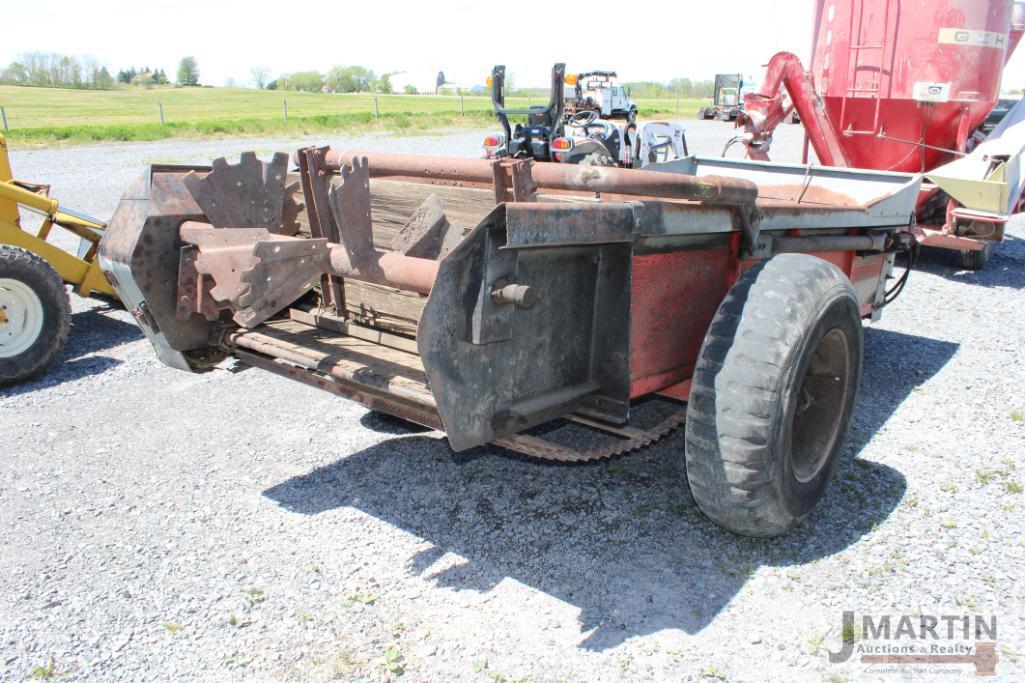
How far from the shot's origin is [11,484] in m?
3.78

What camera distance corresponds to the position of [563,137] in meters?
11.1

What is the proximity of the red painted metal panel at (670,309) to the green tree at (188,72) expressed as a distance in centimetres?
10211

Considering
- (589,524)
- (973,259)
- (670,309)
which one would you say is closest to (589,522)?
(589,524)

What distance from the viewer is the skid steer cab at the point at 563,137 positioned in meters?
11.1

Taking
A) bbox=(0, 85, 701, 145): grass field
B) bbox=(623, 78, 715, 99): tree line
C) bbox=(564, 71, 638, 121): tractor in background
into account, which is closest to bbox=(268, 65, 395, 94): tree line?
bbox=(623, 78, 715, 99): tree line

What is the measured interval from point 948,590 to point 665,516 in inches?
41.9

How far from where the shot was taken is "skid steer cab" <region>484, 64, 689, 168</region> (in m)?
11.1

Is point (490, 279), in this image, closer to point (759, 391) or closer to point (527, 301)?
point (527, 301)

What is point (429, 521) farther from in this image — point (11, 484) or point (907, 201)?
point (907, 201)

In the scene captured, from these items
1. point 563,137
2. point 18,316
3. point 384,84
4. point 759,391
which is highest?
point 384,84

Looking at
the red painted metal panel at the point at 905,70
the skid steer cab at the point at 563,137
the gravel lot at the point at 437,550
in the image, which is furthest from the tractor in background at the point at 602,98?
the gravel lot at the point at 437,550

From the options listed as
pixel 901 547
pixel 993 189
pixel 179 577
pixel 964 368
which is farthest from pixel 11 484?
pixel 993 189

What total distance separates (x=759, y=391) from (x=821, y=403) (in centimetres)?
88

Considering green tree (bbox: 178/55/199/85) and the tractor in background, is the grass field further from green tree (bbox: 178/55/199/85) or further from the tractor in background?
green tree (bbox: 178/55/199/85)
